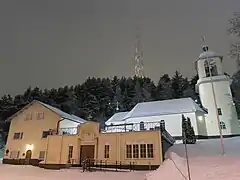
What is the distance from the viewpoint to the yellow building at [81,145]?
17797mm

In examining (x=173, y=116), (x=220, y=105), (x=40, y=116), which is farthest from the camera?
(x=220, y=105)

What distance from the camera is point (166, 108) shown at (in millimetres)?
30719

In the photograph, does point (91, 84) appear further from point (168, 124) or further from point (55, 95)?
point (168, 124)

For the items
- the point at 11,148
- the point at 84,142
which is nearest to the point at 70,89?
the point at 11,148

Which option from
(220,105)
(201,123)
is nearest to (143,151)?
(201,123)

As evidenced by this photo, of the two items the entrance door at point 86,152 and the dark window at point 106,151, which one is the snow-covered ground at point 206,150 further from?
the entrance door at point 86,152

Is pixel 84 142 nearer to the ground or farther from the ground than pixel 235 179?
farther from the ground

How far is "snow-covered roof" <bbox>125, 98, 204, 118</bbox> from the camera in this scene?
95.2 ft

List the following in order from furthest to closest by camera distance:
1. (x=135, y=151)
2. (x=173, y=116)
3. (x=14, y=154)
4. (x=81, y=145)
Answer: (x=173, y=116)
(x=14, y=154)
(x=81, y=145)
(x=135, y=151)

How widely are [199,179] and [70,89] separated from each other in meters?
50.1

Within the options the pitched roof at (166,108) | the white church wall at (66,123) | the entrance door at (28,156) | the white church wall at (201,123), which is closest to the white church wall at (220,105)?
the white church wall at (201,123)

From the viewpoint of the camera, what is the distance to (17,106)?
4759 centimetres

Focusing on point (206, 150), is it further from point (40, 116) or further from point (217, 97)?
point (40, 116)

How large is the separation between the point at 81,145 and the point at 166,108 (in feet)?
49.9
